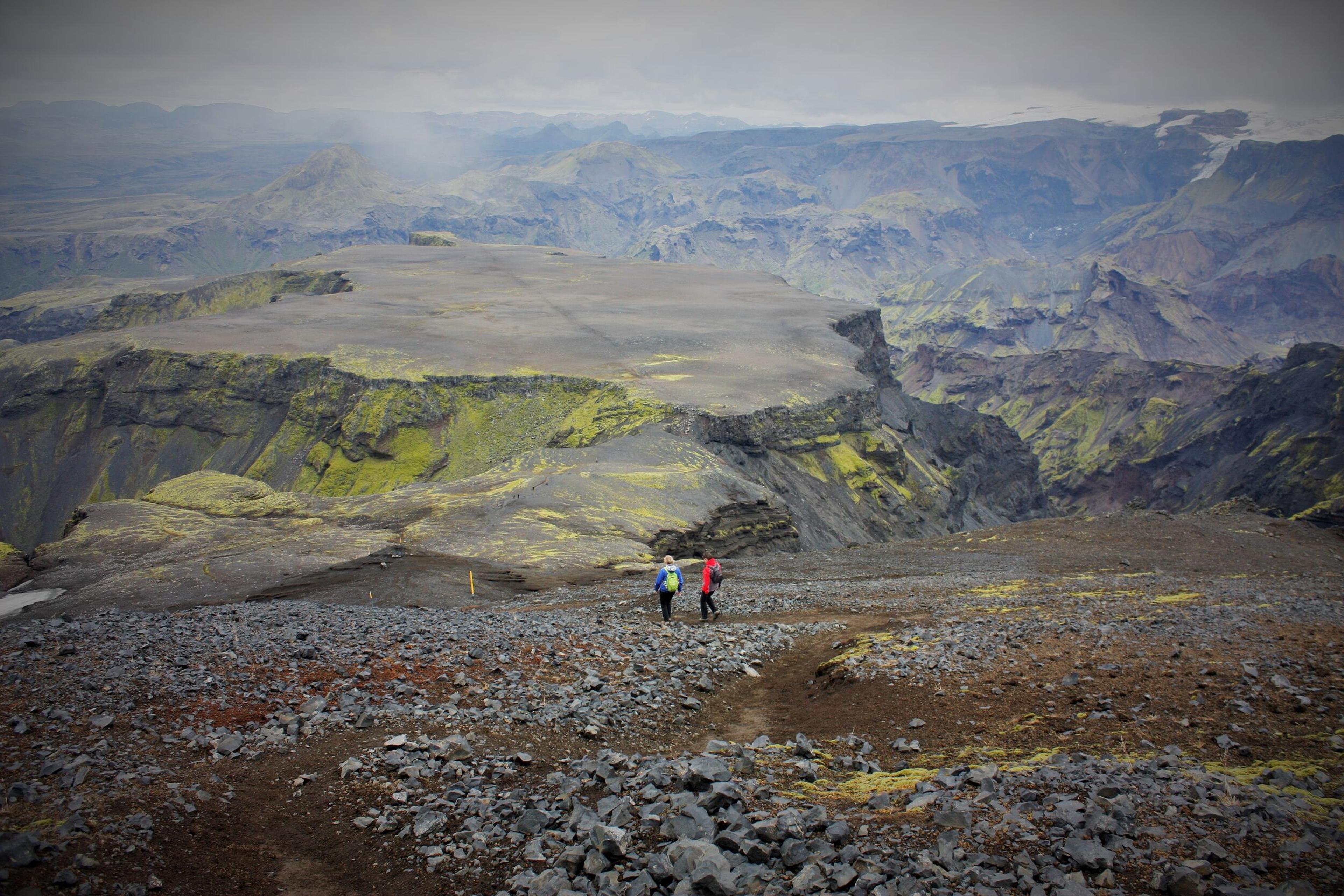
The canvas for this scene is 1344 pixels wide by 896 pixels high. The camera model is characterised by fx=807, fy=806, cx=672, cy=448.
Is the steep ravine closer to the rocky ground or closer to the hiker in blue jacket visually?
the hiker in blue jacket

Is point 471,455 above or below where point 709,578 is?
below

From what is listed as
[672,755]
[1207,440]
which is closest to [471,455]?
[672,755]

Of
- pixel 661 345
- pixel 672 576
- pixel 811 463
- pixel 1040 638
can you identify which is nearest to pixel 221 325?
pixel 661 345

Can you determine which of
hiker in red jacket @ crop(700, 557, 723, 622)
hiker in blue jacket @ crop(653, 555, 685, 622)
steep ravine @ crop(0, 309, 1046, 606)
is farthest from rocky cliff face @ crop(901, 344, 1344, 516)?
hiker in blue jacket @ crop(653, 555, 685, 622)

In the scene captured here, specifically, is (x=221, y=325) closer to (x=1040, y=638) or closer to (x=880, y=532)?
(x=880, y=532)

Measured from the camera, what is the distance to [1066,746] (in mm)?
11086

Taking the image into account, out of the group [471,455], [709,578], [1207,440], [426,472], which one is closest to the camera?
[709,578]

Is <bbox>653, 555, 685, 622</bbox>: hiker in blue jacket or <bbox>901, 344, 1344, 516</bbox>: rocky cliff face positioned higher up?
<bbox>653, 555, 685, 622</bbox>: hiker in blue jacket

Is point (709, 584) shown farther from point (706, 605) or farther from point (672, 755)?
point (672, 755)

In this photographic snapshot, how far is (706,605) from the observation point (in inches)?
866

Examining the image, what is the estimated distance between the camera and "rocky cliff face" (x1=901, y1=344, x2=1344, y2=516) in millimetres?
120125

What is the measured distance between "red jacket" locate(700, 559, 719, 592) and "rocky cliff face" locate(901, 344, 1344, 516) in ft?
339

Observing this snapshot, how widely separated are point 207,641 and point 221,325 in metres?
100

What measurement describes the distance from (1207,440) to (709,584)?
165 meters
